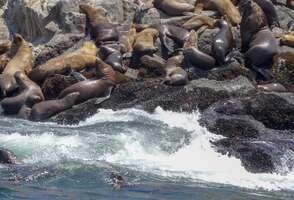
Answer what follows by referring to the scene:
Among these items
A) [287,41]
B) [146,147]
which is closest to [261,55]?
[287,41]

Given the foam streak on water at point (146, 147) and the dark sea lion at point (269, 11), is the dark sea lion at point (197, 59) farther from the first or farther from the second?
the dark sea lion at point (269, 11)

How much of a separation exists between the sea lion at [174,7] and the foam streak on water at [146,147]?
5375 mm

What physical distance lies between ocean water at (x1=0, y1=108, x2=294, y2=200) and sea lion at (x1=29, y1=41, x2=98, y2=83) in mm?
1675

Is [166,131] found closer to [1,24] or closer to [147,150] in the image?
[147,150]

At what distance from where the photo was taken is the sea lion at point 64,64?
16.1 m

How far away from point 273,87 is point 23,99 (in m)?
5.14

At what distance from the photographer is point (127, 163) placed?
36.6 feet

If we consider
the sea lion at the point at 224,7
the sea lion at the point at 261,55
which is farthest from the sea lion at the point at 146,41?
the sea lion at the point at 261,55

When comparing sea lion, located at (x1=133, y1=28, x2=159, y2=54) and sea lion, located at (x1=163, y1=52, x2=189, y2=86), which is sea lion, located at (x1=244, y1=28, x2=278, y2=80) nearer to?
sea lion, located at (x1=163, y1=52, x2=189, y2=86)

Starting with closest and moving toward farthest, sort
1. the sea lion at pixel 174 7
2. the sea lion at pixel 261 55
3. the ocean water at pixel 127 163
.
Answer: the ocean water at pixel 127 163 → the sea lion at pixel 261 55 → the sea lion at pixel 174 7

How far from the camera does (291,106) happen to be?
1384 centimetres

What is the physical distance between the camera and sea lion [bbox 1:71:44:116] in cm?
1523

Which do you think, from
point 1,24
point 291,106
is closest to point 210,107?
point 291,106

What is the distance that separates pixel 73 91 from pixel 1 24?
659 centimetres
